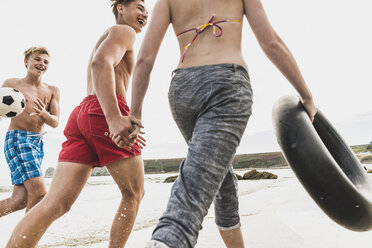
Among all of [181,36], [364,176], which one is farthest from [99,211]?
[181,36]

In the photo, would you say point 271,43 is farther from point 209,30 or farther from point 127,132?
point 127,132

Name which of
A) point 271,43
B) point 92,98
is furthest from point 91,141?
point 271,43

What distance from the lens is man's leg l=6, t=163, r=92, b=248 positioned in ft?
6.30

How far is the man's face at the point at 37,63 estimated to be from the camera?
3.90 metres

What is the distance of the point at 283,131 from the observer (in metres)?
2.08

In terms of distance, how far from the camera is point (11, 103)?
11.4 ft

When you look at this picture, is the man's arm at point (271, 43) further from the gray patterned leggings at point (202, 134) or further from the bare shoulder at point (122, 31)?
the bare shoulder at point (122, 31)

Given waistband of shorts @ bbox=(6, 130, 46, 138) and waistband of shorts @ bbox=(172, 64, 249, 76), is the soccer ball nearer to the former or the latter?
waistband of shorts @ bbox=(6, 130, 46, 138)

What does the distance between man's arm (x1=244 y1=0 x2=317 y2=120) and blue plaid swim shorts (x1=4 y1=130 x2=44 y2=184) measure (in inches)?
111

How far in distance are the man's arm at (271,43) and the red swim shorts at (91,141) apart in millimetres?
1146

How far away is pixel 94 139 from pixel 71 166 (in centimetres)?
25

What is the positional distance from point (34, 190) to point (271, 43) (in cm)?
283

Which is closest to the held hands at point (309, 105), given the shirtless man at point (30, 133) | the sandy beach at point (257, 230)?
the sandy beach at point (257, 230)

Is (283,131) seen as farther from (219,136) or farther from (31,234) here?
(31,234)
